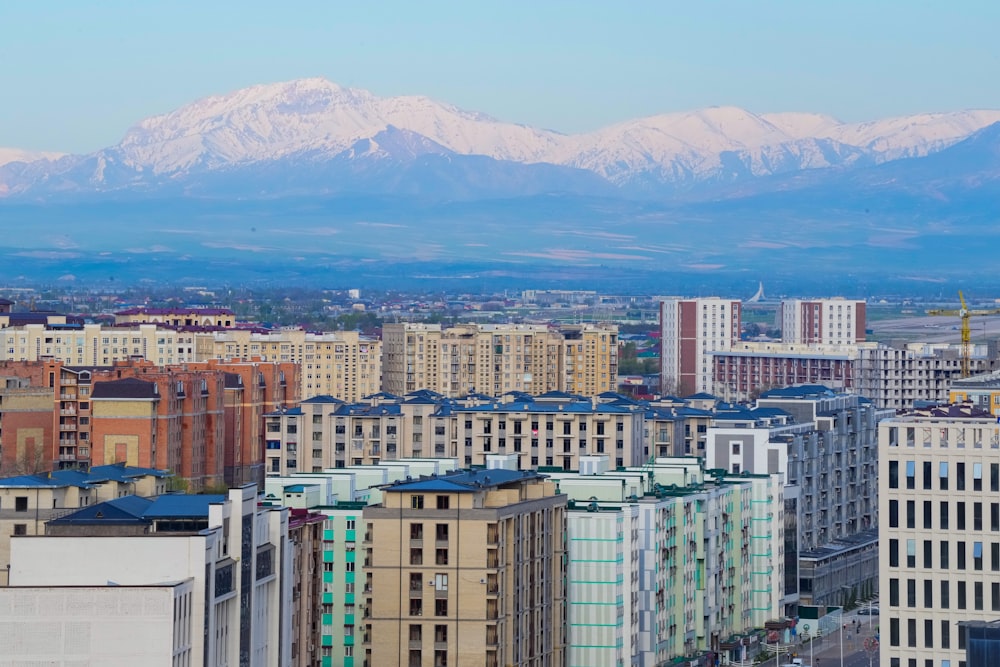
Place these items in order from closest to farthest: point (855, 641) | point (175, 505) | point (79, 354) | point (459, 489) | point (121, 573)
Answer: point (121, 573)
point (175, 505)
point (459, 489)
point (855, 641)
point (79, 354)

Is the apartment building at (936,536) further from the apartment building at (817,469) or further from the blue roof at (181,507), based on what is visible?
the apartment building at (817,469)

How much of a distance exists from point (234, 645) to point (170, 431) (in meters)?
41.2

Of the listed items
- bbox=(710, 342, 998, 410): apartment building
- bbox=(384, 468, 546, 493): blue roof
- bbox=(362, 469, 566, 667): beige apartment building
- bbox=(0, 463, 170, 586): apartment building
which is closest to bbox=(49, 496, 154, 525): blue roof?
bbox=(0, 463, 170, 586): apartment building

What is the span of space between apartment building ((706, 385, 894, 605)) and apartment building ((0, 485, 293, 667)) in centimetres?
2737

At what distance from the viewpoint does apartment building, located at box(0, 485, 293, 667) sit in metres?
27.6

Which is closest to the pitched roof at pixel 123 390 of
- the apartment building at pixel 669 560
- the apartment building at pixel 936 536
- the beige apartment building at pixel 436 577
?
the apartment building at pixel 669 560

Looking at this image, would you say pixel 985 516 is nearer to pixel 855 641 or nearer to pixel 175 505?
pixel 175 505

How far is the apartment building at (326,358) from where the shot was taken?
10394 centimetres

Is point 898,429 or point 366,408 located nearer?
point 898,429

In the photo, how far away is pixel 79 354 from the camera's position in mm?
106375

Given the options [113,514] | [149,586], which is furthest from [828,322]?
[149,586]

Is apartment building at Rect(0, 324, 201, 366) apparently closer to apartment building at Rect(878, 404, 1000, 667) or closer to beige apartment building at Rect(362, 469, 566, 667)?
beige apartment building at Rect(362, 469, 566, 667)

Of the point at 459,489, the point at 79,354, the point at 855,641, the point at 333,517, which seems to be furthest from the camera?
the point at 79,354

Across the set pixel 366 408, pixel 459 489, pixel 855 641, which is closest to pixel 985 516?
pixel 459 489
